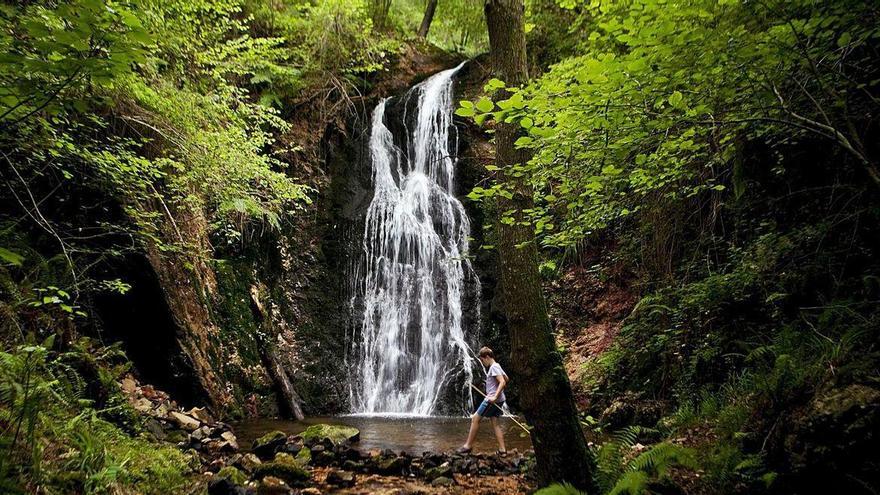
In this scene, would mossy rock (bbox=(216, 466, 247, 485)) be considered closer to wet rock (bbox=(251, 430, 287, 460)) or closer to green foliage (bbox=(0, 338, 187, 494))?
green foliage (bbox=(0, 338, 187, 494))

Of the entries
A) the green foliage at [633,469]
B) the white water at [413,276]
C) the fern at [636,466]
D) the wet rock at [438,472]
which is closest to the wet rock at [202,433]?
the wet rock at [438,472]

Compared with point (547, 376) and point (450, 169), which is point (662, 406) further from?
point (450, 169)

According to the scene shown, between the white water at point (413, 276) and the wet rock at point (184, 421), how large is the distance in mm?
5062

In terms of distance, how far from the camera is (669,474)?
11.8 feet

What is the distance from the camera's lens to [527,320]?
147 inches

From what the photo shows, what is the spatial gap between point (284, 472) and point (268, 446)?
1.11 metres

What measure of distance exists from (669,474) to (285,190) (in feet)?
24.1

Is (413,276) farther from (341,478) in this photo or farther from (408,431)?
(341,478)

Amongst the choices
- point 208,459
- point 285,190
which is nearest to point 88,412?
point 208,459

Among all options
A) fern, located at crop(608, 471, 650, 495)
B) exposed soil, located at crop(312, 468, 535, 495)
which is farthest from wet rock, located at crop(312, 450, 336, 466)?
fern, located at crop(608, 471, 650, 495)

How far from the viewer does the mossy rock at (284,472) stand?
482 centimetres

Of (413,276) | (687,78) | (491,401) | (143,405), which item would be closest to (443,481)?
(491,401)

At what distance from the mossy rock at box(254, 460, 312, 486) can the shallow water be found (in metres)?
1.44

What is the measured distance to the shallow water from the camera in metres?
6.64
